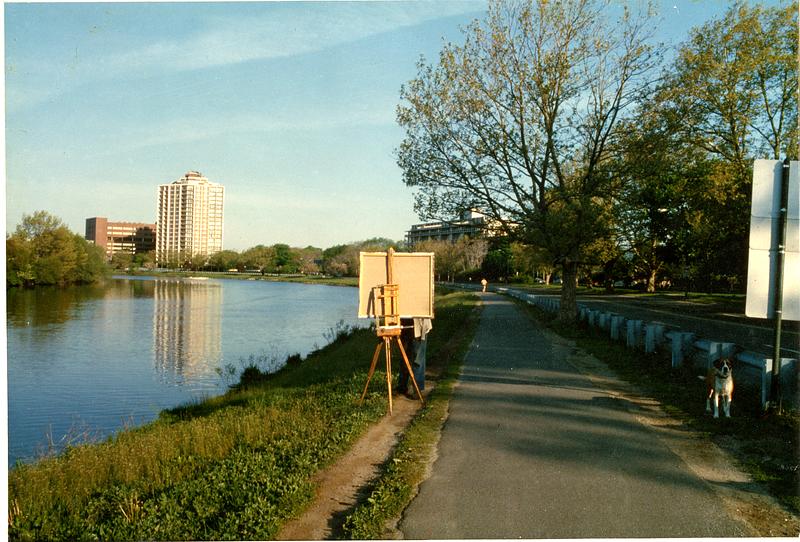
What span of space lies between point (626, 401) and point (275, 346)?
19299 mm

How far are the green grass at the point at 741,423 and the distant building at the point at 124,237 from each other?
5246 cm

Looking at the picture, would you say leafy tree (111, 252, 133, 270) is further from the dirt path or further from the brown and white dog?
the brown and white dog

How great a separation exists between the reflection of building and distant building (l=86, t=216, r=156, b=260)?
14.3 m

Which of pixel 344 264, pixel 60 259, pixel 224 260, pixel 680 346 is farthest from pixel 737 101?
pixel 344 264

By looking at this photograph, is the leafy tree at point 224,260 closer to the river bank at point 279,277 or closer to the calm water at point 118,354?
the river bank at point 279,277

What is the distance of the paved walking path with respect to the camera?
16.2 feet

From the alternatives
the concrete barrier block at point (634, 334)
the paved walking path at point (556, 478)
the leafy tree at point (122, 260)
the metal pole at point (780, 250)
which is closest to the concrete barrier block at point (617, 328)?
the concrete barrier block at point (634, 334)

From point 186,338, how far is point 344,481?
24101 mm

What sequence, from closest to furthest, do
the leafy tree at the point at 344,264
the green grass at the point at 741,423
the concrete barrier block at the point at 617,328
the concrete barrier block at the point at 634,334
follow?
the green grass at the point at 741,423, the concrete barrier block at the point at 634,334, the concrete barrier block at the point at 617,328, the leafy tree at the point at 344,264

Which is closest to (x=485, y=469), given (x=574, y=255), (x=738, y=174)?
(x=574, y=255)

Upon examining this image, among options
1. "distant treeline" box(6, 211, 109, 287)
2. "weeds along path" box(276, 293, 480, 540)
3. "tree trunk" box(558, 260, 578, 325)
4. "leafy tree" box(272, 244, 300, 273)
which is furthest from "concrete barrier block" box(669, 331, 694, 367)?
"leafy tree" box(272, 244, 300, 273)

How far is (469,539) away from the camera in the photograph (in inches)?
185

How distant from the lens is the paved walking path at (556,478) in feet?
16.2

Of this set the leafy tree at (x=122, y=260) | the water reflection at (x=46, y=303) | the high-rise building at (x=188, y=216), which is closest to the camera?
the water reflection at (x=46, y=303)
